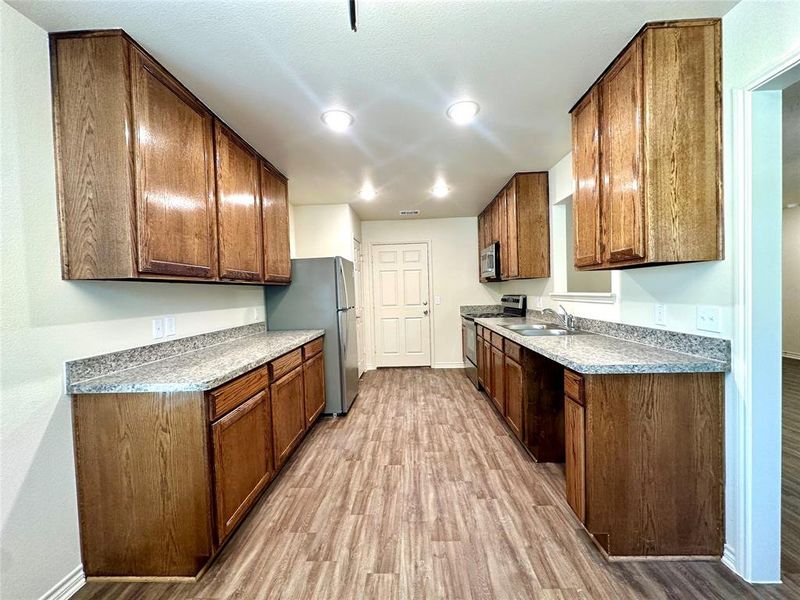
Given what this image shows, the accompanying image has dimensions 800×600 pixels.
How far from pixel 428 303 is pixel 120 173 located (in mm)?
4345

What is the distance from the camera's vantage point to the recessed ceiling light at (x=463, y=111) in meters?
2.07

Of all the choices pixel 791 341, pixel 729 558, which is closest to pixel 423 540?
pixel 729 558

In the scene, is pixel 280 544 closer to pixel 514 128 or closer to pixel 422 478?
pixel 422 478

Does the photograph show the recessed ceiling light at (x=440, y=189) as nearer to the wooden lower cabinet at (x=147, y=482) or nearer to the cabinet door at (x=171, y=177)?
the cabinet door at (x=171, y=177)

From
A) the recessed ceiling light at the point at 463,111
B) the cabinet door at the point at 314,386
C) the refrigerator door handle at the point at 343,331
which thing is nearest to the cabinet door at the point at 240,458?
the cabinet door at the point at 314,386

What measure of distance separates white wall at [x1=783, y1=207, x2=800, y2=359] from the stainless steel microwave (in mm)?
4551

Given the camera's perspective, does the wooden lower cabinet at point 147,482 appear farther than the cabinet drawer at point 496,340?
No

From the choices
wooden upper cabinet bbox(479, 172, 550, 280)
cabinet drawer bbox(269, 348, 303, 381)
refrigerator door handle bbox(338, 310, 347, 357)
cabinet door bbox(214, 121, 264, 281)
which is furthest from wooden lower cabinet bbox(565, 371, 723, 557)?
refrigerator door handle bbox(338, 310, 347, 357)

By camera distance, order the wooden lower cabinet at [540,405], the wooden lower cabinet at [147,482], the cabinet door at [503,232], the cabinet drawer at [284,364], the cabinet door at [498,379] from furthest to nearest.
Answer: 1. the cabinet door at [503,232]
2. the cabinet door at [498,379]
3. the wooden lower cabinet at [540,405]
4. the cabinet drawer at [284,364]
5. the wooden lower cabinet at [147,482]

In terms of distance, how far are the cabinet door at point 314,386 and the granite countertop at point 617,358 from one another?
1805 mm

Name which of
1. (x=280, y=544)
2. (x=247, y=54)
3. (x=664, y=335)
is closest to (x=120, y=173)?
(x=247, y=54)

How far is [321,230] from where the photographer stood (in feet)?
14.5

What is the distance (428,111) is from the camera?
7.04 feet

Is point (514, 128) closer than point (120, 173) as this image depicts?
No
